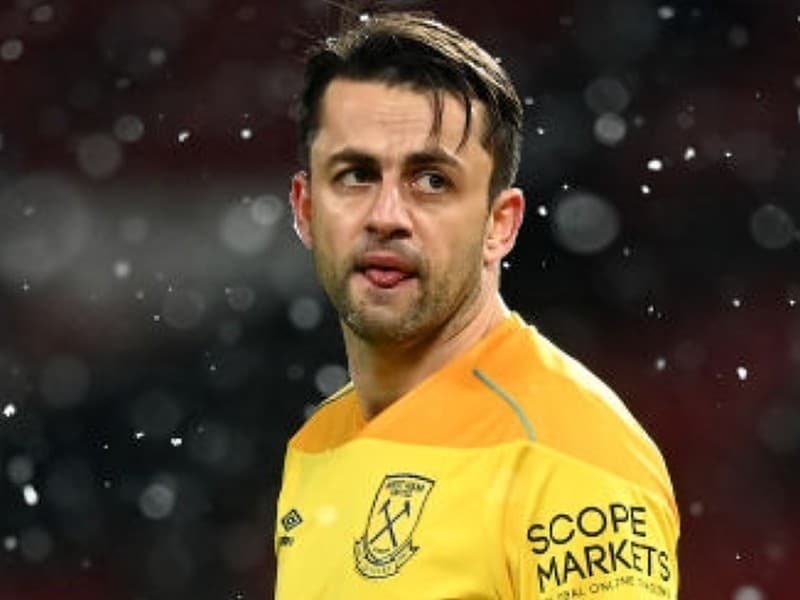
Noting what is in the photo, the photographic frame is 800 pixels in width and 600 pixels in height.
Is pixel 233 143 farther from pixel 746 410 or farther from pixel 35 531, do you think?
pixel 746 410

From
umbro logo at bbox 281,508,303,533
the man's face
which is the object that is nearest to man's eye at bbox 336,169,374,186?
the man's face

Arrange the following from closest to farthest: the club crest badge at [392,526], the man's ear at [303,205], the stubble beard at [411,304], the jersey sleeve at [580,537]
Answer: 1. the jersey sleeve at [580,537]
2. the club crest badge at [392,526]
3. the stubble beard at [411,304]
4. the man's ear at [303,205]

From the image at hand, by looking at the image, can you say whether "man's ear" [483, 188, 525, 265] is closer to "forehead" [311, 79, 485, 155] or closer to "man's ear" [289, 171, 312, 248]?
"forehead" [311, 79, 485, 155]

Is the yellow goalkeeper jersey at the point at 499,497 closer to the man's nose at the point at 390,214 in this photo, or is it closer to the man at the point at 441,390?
the man at the point at 441,390

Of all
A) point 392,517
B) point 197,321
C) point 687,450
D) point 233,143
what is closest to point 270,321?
point 197,321

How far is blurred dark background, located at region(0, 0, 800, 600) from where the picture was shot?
18.9 feet

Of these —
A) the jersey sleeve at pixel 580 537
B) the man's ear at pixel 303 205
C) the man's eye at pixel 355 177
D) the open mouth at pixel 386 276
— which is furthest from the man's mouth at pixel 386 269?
the jersey sleeve at pixel 580 537

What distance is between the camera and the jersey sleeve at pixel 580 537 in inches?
75.2

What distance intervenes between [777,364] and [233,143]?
1967 millimetres

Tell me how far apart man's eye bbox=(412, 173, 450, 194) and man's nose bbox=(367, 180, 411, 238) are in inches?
0.9

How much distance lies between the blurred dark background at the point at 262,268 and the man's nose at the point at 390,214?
3708 millimetres

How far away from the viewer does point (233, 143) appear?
6141mm

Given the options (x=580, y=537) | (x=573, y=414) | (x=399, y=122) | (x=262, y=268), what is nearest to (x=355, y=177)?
(x=399, y=122)

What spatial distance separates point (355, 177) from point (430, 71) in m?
0.16
